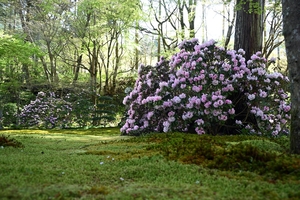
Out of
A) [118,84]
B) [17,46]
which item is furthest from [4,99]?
[118,84]

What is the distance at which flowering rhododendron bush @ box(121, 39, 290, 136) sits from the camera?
19.7 feet

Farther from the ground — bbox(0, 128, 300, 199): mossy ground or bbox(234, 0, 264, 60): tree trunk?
bbox(234, 0, 264, 60): tree trunk

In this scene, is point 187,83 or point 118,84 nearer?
point 187,83

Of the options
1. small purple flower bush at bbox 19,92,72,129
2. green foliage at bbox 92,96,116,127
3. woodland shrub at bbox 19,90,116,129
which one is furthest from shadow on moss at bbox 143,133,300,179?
small purple flower bush at bbox 19,92,72,129

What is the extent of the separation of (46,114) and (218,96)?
886 centimetres

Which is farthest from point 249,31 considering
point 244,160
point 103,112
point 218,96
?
point 103,112

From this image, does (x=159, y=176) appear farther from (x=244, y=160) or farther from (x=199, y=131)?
(x=199, y=131)

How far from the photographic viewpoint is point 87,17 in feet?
53.9

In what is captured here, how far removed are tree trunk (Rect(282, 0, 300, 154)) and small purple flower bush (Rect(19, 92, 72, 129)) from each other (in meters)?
10.3

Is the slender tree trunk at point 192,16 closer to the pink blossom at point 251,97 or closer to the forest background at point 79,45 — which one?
the forest background at point 79,45

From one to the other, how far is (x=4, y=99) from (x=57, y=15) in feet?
16.8

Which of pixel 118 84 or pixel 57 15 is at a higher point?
pixel 57 15

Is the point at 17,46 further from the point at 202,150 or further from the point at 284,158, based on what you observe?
the point at 284,158

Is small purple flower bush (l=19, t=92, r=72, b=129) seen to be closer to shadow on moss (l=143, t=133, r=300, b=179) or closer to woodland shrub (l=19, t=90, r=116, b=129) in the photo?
woodland shrub (l=19, t=90, r=116, b=129)
